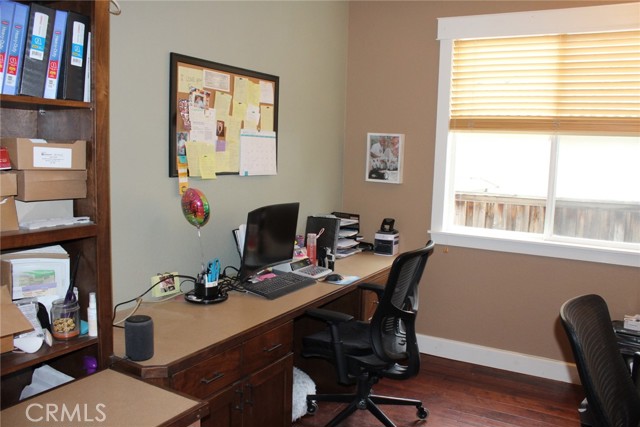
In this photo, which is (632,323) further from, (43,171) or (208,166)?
(43,171)

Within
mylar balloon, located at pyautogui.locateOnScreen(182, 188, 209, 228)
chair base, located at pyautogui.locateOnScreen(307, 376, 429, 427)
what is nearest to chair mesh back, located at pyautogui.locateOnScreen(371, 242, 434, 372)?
chair base, located at pyautogui.locateOnScreen(307, 376, 429, 427)

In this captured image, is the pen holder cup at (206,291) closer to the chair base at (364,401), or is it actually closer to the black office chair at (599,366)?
the chair base at (364,401)

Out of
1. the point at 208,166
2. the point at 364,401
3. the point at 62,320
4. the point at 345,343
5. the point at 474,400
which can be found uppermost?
the point at 208,166

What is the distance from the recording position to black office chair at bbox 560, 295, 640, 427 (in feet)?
5.56

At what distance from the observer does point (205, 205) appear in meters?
2.53

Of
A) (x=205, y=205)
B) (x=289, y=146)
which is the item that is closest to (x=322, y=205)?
(x=289, y=146)

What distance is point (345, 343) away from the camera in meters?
2.78

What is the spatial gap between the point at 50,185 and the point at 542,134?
2982 mm

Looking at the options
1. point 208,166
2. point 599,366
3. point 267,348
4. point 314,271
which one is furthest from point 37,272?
point 599,366

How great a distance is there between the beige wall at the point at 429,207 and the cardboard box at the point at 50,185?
102 inches

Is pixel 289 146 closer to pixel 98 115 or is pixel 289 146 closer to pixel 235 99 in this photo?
pixel 235 99

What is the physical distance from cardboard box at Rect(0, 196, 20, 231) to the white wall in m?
0.76

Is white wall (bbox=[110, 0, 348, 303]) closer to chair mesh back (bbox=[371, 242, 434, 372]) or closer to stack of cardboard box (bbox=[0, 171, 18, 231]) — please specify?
stack of cardboard box (bbox=[0, 171, 18, 231])

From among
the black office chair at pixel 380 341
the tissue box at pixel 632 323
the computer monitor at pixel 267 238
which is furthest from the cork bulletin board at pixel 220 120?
the tissue box at pixel 632 323
